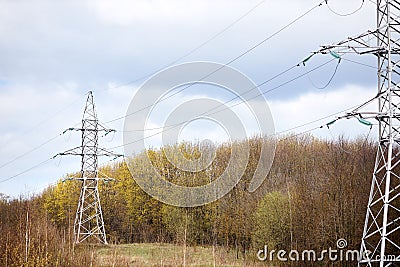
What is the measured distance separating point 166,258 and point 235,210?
787 centimetres

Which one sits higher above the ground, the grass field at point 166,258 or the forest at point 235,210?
the forest at point 235,210

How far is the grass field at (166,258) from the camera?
16.6m

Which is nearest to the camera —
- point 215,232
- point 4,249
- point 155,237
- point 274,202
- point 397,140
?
point 397,140

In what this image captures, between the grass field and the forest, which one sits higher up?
the forest

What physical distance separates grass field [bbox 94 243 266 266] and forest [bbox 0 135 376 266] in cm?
63

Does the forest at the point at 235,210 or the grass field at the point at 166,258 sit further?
the grass field at the point at 166,258

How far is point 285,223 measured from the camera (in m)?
20.2

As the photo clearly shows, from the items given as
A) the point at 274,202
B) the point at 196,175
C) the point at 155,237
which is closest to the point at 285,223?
the point at 274,202

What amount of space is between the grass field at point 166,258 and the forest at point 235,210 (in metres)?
0.63

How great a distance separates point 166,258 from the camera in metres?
19.0

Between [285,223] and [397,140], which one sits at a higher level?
[397,140]

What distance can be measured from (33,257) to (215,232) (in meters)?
15.4

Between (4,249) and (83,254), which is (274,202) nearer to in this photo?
(83,254)

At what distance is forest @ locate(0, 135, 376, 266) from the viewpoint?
1458 cm
